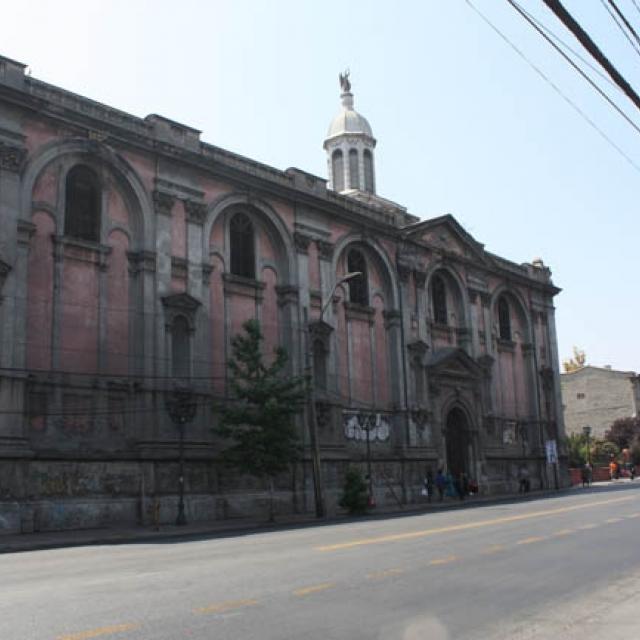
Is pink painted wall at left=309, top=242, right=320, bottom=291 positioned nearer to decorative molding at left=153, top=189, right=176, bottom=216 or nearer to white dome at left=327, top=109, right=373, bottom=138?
decorative molding at left=153, top=189, right=176, bottom=216

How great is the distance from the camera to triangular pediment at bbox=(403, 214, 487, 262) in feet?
141

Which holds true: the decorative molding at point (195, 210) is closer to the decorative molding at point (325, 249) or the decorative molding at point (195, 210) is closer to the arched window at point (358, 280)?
the decorative molding at point (325, 249)

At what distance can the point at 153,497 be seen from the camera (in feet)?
87.3

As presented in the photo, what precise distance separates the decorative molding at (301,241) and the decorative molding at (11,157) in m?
12.5

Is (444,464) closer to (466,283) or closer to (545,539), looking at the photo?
(466,283)

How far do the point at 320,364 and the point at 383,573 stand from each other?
954 inches

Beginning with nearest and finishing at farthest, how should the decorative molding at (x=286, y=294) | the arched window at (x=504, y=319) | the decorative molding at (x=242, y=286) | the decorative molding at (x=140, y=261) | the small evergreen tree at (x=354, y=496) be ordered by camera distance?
the decorative molding at (x=140, y=261), the small evergreen tree at (x=354, y=496), the decorative molding at (x=242, y=286), the decorative molding at (x=286, y=294), the arched window at (x=504, y=319)

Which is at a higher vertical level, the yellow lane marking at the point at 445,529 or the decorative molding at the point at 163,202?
the decorative molding at the point at 163,202

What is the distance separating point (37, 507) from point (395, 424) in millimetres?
18995

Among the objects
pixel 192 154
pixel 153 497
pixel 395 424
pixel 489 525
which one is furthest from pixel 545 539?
pixel 395 424

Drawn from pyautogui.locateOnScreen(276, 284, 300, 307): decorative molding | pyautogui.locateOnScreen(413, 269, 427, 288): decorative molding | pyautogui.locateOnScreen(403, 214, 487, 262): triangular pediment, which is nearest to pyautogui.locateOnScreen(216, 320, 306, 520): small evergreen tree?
pyautogui.locateOnScreen(276, 284, 300, 307): decorative molding

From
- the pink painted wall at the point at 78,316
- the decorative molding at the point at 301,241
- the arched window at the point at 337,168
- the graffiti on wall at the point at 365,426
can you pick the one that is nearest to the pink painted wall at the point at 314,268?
the decorative molding at the point at 301,241

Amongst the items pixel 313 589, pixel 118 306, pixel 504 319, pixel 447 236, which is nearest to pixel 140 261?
pixel 118 306

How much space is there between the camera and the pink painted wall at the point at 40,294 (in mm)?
25297
